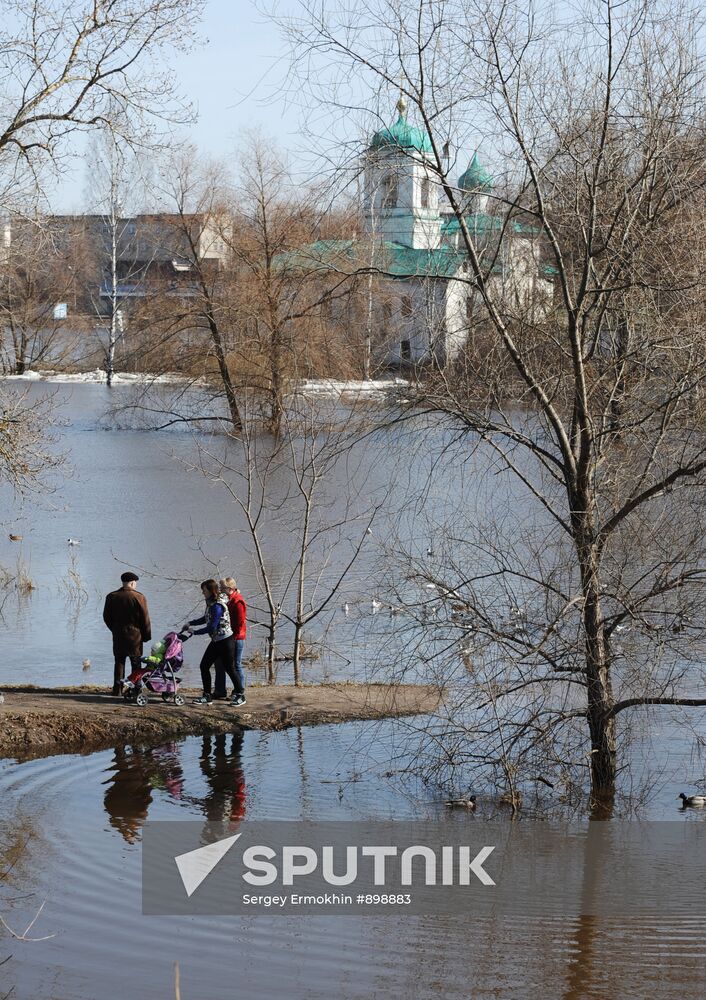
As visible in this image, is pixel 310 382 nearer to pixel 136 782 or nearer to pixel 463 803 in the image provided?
pixel 136 782

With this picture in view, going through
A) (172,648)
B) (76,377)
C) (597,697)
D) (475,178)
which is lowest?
(172,648)

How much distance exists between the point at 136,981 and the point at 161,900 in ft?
3.97

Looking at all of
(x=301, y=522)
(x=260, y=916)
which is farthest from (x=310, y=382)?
(x=260, y=916)

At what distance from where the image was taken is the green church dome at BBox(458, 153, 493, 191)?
30.6ft

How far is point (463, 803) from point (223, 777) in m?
2.07

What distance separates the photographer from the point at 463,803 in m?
9.91

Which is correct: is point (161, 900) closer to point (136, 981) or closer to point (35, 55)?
point (136, 981)

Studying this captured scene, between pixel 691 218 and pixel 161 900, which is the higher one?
pixel 691 218

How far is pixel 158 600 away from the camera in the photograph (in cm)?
1909

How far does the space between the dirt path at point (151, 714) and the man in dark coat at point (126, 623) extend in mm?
454

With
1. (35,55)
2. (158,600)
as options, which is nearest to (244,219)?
(158,600)

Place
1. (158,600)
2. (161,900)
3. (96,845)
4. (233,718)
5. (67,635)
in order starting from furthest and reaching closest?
(158,600)
(67,635)
(233,718)
(96,845)
(161,900)

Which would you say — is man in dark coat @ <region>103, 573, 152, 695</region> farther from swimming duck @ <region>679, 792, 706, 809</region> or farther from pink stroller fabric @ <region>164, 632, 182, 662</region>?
swimming duck @ <region>679, 792, 706, 809</region>

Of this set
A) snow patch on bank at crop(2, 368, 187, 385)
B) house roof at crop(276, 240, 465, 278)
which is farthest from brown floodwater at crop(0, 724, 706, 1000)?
snow patch on bank at crop(2, 368, 187, 385)
